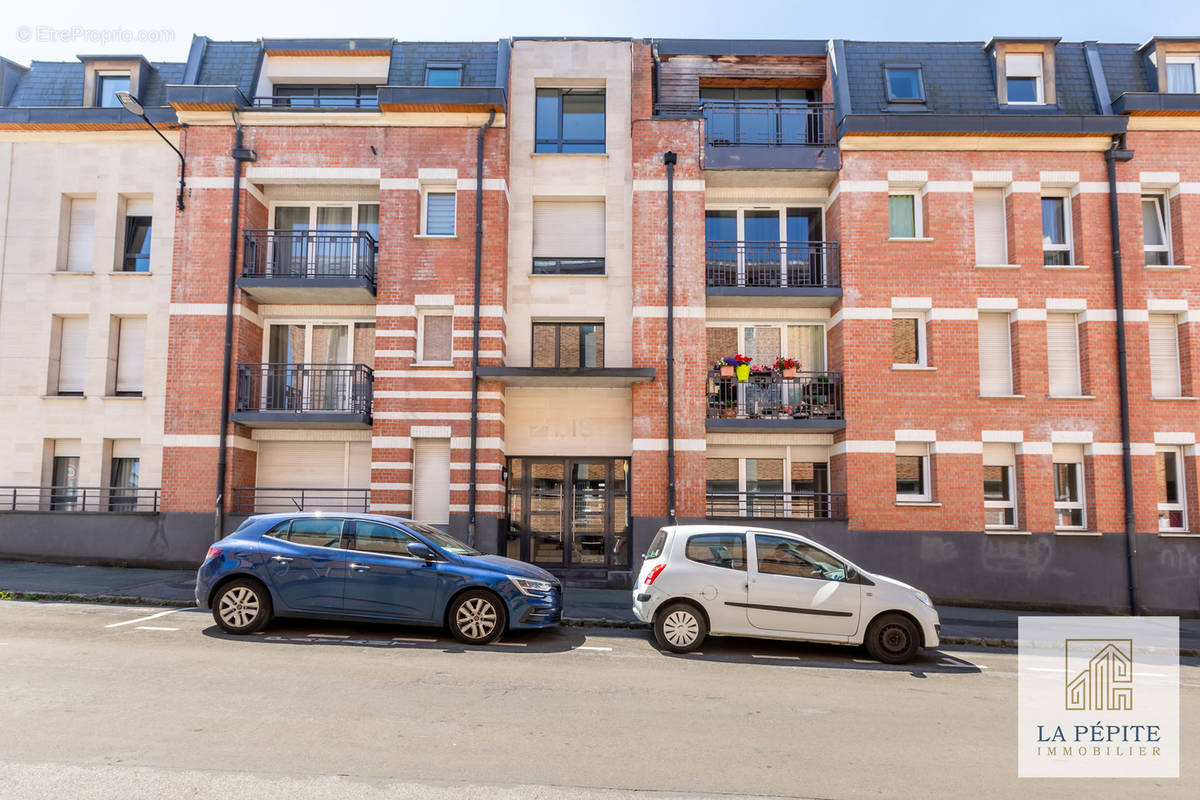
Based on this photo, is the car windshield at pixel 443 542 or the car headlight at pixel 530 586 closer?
the car headlight at pixel 530 586

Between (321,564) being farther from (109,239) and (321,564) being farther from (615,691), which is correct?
(109,239)

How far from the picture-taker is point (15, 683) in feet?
23.4

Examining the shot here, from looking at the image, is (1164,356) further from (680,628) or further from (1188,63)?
(680,628)

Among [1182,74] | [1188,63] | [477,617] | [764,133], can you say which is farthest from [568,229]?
[1188,63]

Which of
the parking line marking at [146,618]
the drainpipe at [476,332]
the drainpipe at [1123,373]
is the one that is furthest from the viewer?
the drainpipe at [476,332]

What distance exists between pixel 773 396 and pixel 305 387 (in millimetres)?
9725

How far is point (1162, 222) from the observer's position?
55.0 ft

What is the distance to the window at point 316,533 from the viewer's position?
9977 millimetres

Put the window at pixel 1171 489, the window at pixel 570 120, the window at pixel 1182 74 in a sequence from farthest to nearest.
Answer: the window at pixel 570 120, the window at pixel 1182 74, the window at pixel 1171 489

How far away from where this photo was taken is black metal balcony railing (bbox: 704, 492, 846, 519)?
16.6 m

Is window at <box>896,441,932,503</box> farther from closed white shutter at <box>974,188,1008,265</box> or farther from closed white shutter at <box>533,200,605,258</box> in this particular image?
closed white shutter at <box>533,200,605,258</box>

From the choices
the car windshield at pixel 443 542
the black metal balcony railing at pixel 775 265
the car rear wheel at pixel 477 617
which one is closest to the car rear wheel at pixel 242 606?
the car windshield at pixel 443 542

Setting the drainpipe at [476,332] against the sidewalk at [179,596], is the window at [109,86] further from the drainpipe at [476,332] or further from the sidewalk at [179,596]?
the sidewalk at [179,596]

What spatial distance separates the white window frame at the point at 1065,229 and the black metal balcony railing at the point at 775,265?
13.9ft
